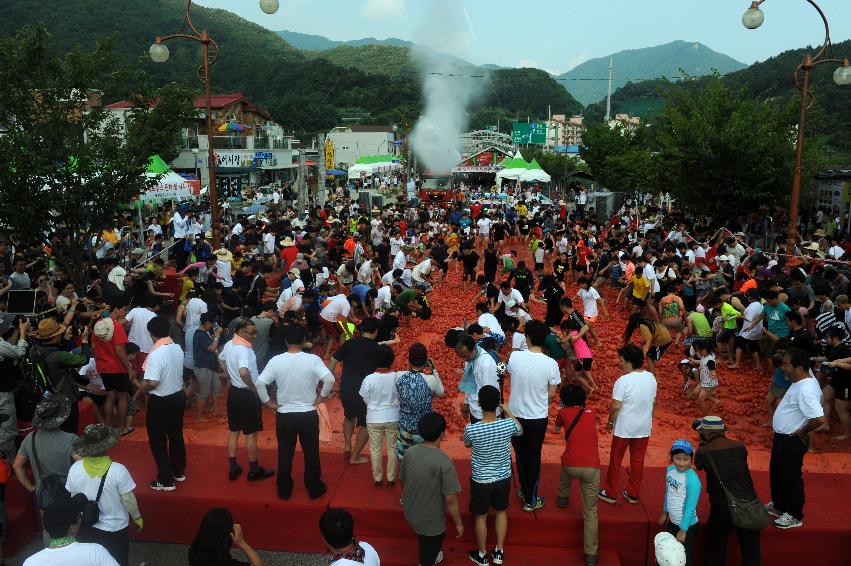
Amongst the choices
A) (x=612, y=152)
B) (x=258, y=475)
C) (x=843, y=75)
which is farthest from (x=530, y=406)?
(x=612, y=152)

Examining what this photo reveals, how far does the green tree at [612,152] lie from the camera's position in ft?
102

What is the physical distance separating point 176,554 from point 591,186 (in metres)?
42.4

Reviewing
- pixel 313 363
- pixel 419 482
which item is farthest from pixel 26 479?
pixel 419 482

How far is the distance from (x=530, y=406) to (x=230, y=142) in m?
40.0

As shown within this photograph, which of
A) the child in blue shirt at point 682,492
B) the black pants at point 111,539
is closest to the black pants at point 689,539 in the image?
the child in blue shirt at point 682,492

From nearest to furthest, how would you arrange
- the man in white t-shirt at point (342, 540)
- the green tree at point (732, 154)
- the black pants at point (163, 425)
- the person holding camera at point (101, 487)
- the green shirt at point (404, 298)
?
the man in white t-shirt at point (342, 540), the person holding camera at point (101, 487), the black pants at point (163, 425), the green shirt at point (404, 298), the green tree at point (732, 154)

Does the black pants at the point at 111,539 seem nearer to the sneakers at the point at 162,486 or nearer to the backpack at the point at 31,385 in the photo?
the sneakers at the point at 162,486

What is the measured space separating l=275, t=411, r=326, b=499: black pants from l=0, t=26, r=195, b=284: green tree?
7006 mm

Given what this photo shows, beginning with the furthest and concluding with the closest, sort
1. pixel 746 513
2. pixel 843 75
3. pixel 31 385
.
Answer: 1. pixel 843 75
2. pixel 31 385
3. pixel 746 513

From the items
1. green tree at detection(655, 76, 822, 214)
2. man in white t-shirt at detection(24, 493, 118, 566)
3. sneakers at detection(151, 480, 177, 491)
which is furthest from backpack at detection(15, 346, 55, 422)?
green tree at detection(655, 76, 822, 214)

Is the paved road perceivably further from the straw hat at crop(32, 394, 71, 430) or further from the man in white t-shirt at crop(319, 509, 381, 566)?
the man in white t-shirt at crop(319, 509, 381, 566)

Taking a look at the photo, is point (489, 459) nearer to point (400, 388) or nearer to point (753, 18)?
point (400, 388)

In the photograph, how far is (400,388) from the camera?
521 centimetres

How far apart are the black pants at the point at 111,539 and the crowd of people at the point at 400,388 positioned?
2 centimetres
